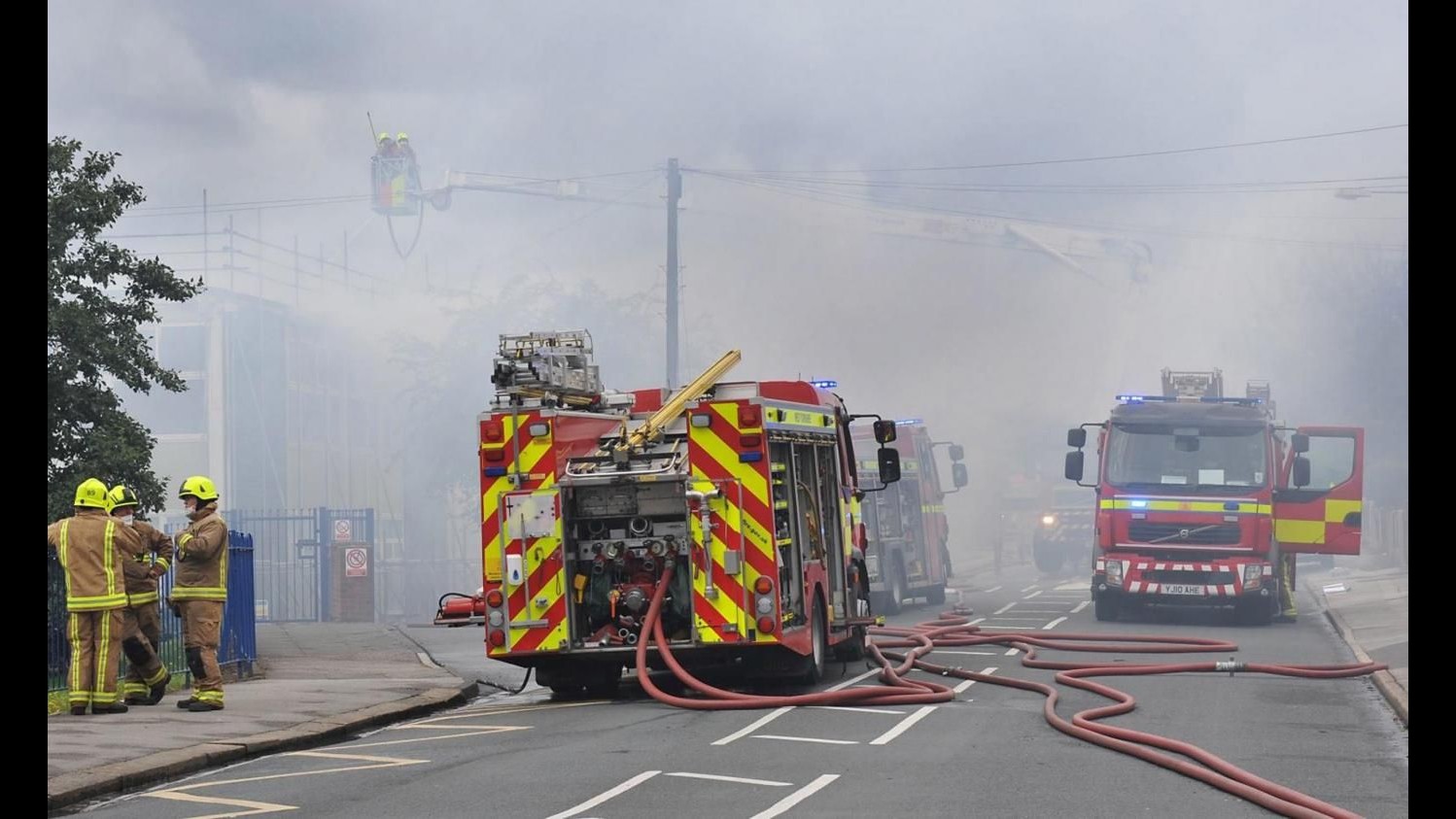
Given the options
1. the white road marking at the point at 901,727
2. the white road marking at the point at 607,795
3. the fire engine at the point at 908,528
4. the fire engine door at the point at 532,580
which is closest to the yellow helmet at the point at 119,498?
the fire engine door at the point at 532,580

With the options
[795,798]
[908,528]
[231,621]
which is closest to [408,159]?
[908,528]

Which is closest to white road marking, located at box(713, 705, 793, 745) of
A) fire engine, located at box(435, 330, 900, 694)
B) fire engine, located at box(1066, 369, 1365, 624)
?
fire engine, located at box(435, 330, 900, 694)

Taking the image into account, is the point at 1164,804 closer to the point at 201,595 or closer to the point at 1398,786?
the point at 1398,786

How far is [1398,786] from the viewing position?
9.34 metres

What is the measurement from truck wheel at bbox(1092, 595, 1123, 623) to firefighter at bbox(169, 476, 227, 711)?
14420mm

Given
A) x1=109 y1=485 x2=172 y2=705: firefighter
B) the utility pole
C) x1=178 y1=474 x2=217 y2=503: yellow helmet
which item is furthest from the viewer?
the utility pole

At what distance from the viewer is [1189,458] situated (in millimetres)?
23766

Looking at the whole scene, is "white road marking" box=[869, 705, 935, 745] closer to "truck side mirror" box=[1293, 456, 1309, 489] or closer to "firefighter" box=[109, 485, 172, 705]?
"firefighter" box=[109, 485, 172, 705]

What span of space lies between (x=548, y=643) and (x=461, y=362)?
29.5 meters

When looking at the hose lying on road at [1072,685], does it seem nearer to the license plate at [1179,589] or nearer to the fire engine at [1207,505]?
the license plate at [1179,589]

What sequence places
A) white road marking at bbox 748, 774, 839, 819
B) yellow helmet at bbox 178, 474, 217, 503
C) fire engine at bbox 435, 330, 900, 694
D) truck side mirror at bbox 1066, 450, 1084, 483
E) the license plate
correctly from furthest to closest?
1. truck side mirror at bbox 1066, 450, 1084, 483
2. the license plate
3. fire engine at bbox 435, 330, 900, 694
4. yellow helmet at bbox 178, 474, 217, 503
5. white road marking at bbox 748, 774, 839, 819

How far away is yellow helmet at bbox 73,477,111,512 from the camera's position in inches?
502

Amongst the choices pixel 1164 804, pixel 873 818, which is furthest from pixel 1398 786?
pixel 873 818
